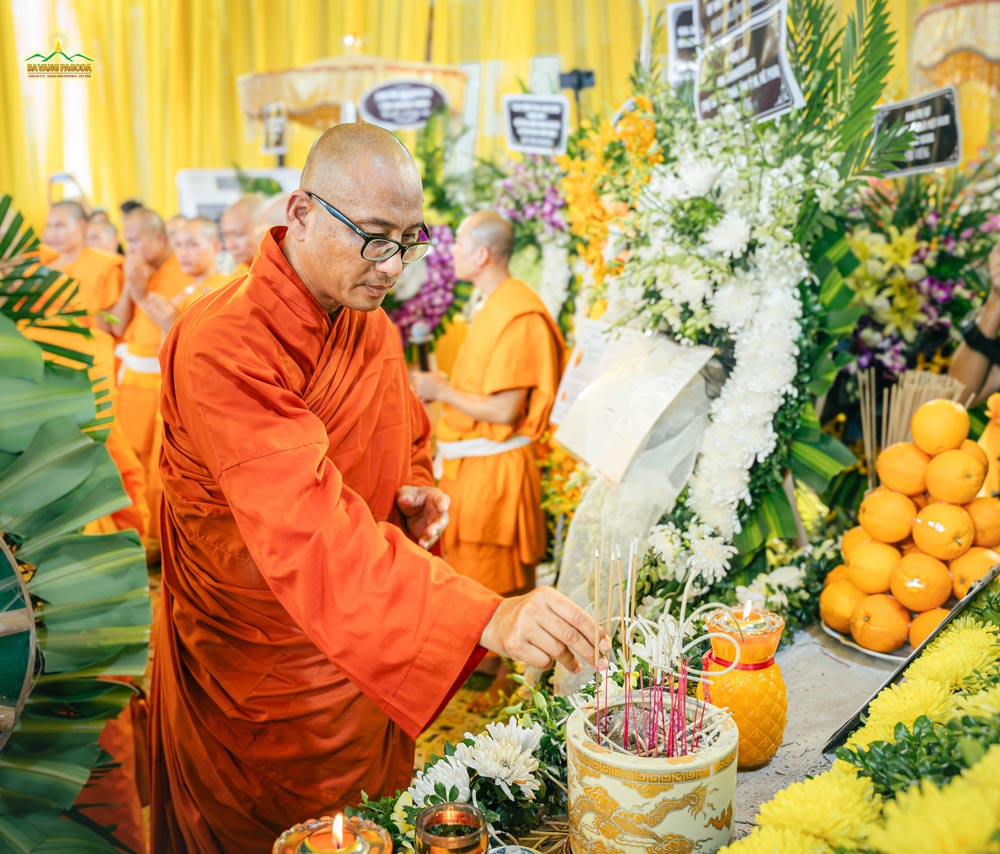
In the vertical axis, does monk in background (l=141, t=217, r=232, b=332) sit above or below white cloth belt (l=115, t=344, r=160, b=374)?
above

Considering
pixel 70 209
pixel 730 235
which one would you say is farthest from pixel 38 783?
pixel 70 209

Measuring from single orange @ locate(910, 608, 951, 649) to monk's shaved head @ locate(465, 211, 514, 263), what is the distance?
8.08 ft

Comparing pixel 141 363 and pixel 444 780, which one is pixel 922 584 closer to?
pixel 444 780

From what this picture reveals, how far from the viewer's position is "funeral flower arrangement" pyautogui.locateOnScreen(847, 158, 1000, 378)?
10.0 feet

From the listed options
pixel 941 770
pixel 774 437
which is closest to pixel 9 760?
pixel 941 770

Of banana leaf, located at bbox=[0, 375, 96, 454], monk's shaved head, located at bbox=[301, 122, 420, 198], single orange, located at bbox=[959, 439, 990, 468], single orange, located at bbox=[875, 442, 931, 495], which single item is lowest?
single orange, located at bbox=[875, 442, 931, 495]

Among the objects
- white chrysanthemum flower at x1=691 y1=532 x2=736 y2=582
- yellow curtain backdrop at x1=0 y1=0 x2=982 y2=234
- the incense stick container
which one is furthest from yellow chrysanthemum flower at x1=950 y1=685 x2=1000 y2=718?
yellow curtain backdrop at x1=0 y1=0 x2=982 y2=234

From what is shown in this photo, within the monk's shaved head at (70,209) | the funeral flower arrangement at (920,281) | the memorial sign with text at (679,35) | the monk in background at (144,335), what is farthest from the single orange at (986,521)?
the monk's shaved head at (70,209)

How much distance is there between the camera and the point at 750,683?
4.44 ft

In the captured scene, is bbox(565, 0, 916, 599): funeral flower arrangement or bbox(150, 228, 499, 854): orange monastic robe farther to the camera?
bbox(565, 0, 916, 599): funeral flower arrangement

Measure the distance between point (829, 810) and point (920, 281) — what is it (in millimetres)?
2583

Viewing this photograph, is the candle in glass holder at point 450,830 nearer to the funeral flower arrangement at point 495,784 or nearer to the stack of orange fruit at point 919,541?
the funeral flower arrangement at point 495,784

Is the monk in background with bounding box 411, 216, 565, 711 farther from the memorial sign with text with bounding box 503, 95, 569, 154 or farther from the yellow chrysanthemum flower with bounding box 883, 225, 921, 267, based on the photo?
the yellow chrysanthemum flower with bounding box 883, 225, 921, 267

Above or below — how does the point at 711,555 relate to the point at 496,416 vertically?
below
